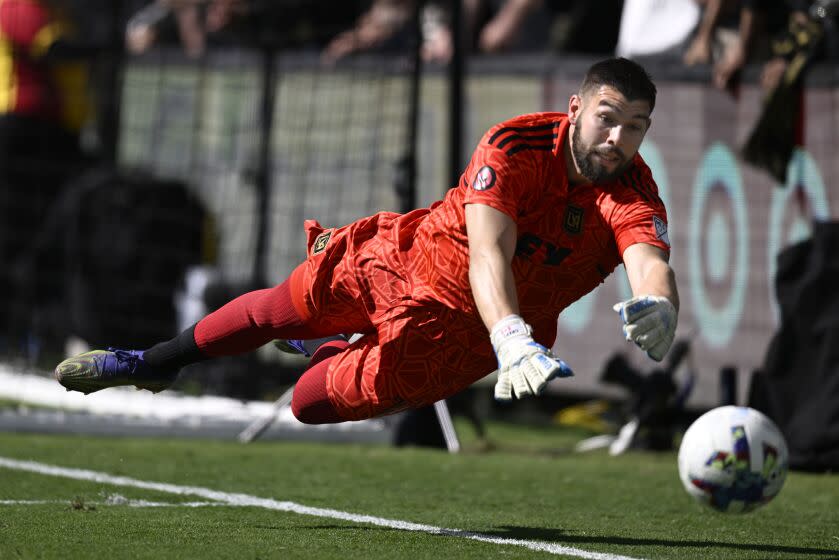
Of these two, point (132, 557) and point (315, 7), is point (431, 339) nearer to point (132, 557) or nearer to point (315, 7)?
point (132, 557)

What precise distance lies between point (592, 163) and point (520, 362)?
102 centimetres

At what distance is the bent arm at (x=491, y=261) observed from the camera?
14.3 ft

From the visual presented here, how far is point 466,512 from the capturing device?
6.00 metres

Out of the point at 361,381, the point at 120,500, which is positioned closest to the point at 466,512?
the point at 361,381

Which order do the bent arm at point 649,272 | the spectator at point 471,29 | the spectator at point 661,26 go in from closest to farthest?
the bent arm at point 649,272 → the spectator at point 661,26 → the spectator at point 471,29

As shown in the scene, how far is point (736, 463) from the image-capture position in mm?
5461

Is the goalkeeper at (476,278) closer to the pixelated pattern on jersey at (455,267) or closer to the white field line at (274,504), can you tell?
the pixelated pattern on jersey at (455,267)

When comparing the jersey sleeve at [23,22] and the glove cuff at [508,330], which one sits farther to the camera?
the jersey sleeve at [23,22]

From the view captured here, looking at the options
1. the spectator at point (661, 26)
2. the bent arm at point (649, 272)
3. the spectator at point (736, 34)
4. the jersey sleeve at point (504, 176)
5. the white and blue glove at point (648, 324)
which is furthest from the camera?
the spectator at point (661, 26)

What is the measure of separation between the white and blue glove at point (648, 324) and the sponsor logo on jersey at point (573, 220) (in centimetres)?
88

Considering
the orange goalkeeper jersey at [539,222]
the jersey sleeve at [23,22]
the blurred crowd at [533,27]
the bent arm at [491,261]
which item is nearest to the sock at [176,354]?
the orange goalkeeper jersey at [539,222]

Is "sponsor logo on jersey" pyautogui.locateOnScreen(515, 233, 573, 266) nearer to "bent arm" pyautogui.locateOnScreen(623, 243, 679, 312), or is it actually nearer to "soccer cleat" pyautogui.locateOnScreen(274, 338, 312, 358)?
"bent arm" pyautogui.locateOnScreen(623, 243, 679, 312)

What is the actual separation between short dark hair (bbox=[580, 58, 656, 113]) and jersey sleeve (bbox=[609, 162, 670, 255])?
33cm

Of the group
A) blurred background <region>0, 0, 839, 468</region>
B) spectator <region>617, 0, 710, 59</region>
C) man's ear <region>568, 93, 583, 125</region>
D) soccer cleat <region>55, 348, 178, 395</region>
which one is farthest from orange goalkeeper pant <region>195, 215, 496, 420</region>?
spectator <region>617, 0, 710, 59</region>
